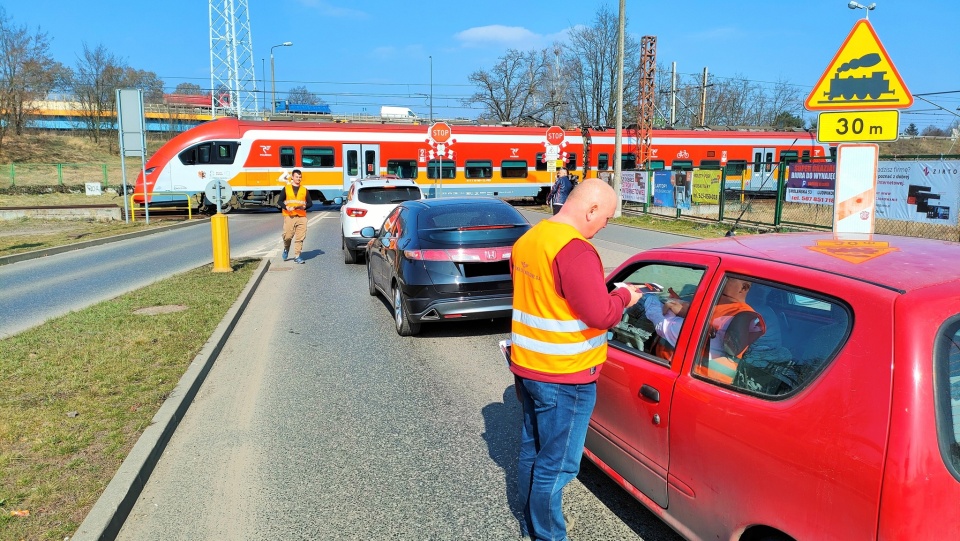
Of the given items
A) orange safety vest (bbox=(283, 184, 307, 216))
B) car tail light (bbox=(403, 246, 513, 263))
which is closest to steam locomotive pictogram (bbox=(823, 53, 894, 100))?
car tail light (bbox=(403, 246, 513, 263))

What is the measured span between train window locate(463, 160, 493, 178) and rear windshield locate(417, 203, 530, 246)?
23293 mm

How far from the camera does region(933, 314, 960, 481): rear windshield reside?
196 cm

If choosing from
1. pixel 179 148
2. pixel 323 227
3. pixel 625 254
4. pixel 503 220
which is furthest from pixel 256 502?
pixel 179 148

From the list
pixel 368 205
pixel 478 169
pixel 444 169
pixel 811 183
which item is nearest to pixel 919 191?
pixel 811 183

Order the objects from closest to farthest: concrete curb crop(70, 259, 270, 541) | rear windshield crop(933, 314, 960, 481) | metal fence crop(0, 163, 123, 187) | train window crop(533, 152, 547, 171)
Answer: rear windshield crop(933, 314, 960, 481) < concrete curb crop(70, 259, 270, 541) < train window crop(533, 152, 547, 171) < metal fence crop(0, 163, 123, 187)

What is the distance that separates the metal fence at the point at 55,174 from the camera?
3926 cm

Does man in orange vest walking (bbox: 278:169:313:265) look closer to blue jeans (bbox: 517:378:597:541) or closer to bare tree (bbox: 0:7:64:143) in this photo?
blue jeans (bbox: 517:378:597:541)

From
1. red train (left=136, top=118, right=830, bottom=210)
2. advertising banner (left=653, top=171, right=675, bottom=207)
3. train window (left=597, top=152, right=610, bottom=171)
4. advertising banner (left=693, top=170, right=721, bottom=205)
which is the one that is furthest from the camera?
train window (left=597, top=152, right=610, bottom=171)

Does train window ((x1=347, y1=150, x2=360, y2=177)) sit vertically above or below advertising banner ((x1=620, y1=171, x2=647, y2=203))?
above

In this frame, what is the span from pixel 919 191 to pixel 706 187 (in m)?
8.76

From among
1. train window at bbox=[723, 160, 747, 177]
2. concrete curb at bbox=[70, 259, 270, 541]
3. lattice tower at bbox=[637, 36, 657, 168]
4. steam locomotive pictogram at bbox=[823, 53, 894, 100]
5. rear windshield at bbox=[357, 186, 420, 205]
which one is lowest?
concrete curb at bbox=[70, 259, 270, 541]

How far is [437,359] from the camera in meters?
6.85

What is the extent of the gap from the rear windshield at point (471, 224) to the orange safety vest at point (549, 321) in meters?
4.50

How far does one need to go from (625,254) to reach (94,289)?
1007 centimetres
